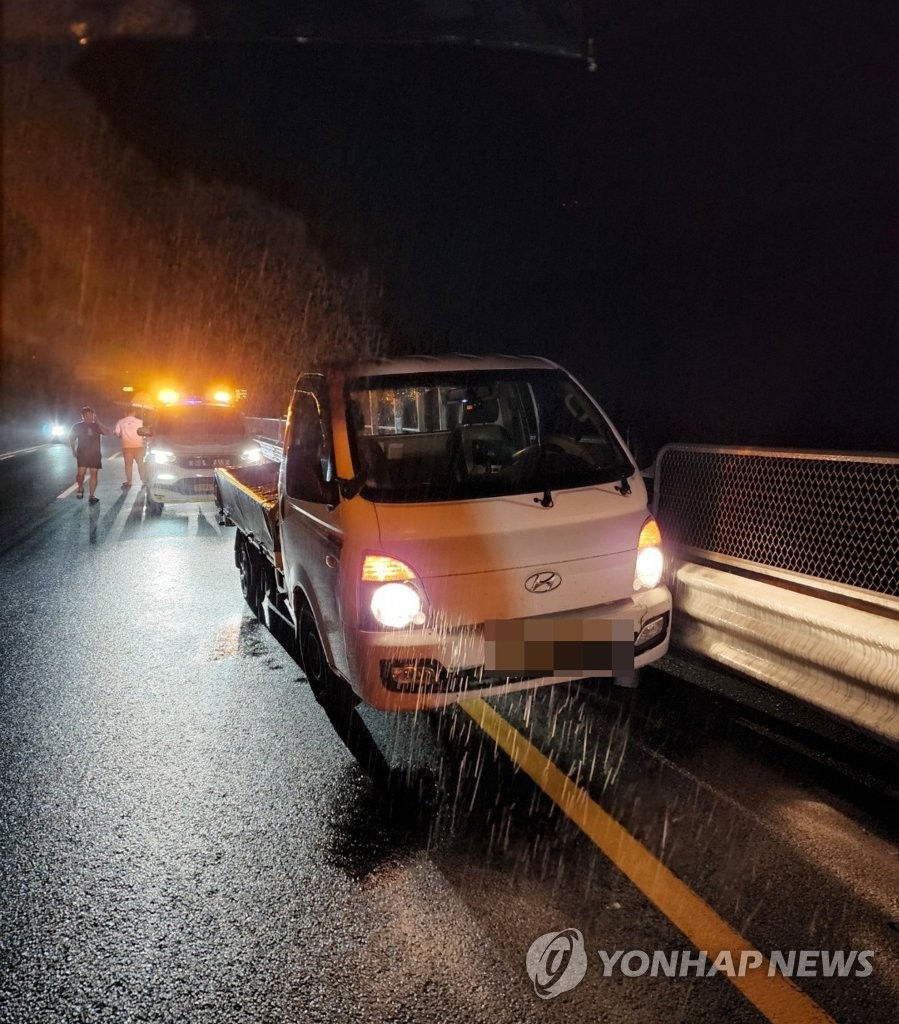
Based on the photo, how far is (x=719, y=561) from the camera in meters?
5.24

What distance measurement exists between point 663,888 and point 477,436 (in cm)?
275

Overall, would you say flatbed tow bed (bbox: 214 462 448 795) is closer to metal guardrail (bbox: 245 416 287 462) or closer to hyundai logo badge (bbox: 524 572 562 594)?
hyundai logo badge (bbox: 524 572 562 594)

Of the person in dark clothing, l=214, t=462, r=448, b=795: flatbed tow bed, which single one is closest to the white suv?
the person in dark clothing

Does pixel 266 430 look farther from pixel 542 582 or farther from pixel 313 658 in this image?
pixel 542 582

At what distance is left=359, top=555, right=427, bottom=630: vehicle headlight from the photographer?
12.5 ft

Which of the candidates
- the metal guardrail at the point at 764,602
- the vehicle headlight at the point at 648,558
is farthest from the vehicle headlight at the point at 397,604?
the metal guardrail at the point at 764,602

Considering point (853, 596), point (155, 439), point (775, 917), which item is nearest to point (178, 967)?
point (775, 917)

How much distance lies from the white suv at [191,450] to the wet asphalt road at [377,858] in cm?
795

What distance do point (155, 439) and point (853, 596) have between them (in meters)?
11.9

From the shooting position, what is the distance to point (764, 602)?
4547mm

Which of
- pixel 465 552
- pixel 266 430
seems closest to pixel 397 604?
pixel 465 552

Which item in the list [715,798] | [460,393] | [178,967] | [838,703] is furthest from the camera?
[460,393]

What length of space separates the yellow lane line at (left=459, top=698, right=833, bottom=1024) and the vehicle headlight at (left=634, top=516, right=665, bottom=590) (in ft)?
3.33

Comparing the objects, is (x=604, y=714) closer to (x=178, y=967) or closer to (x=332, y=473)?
(x=332, y=473)
